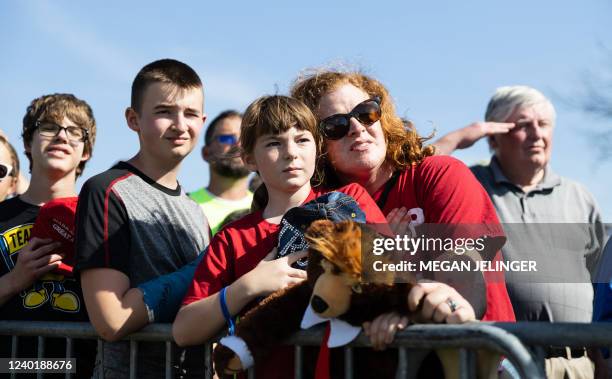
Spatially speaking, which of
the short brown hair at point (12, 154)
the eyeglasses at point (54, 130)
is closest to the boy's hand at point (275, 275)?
the eyeglasses at point (54, 130)

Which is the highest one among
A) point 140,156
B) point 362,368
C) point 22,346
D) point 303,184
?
point 140,156

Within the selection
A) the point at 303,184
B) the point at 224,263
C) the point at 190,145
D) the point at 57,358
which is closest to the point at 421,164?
the point at 303,184

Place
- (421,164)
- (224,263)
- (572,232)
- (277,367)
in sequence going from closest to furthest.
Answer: (277,367) < (224,263) < (421,164) < (572,232)

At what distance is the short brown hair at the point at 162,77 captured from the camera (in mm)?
4125

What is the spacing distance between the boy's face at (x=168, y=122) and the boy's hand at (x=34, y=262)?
2.13 ft

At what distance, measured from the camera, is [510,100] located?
5645 mm

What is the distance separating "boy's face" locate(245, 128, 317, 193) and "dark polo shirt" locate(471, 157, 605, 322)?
185 cm

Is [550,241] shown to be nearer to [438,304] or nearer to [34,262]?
[438,304]

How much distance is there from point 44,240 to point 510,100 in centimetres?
321

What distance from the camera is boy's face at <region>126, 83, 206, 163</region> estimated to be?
4012mm

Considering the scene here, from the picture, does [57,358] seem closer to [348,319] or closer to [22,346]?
[22,346]

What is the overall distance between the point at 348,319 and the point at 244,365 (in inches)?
15.2

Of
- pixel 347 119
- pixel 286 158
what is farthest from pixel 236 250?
pixel 347 119

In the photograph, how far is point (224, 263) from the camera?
325 centimetres
